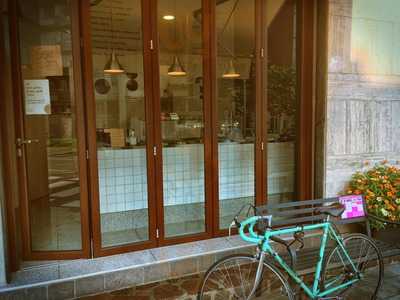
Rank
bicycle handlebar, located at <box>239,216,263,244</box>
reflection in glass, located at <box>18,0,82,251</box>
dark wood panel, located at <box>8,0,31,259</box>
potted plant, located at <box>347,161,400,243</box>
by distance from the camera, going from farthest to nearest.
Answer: potted plant, located at <box>347,161,400,243</box>, reflection in glass, located at <box>18,0,82,251</box>, dark wood panel, located at <box>8,0,31,259</box>, bicycle handlebar, located at <box>239,216,263,244</box>

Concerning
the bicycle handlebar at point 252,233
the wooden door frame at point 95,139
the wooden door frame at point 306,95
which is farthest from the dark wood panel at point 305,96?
the bicycle handlebar at point 252,233

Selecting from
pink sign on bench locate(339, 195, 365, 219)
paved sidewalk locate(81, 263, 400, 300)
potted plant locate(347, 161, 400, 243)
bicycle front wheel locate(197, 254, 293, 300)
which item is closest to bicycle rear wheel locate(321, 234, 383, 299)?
paved sidewalk locate(81, 263, 400, 300)

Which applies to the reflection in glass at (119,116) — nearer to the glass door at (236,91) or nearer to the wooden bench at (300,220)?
the glass door at (236,91)

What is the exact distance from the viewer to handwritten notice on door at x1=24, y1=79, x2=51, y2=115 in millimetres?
3105

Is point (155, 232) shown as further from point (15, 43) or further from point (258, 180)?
point (15, 43)

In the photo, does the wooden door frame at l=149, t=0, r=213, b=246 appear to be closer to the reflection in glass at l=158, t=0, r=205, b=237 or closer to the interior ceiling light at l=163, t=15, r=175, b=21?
the reflection in glass at l=158, t=0, r=205, b=237

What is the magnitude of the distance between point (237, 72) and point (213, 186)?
130cm

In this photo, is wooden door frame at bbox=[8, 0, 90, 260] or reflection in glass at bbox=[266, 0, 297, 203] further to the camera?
reflection in glass at bbox=[266, 0, 297, 203]

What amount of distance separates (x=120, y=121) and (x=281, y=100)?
1.80 m

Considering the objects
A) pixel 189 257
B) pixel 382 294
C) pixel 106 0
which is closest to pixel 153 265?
pixel 189 257

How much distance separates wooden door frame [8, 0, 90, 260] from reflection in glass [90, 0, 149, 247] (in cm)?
18

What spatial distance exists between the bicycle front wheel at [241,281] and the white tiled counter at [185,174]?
1152 mm

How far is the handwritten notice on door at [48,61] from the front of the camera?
3.16 meters

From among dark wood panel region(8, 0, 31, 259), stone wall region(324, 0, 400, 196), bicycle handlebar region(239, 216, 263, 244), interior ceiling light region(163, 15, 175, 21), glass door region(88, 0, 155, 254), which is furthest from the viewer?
stone wall region(324, 0, 400, 196)
